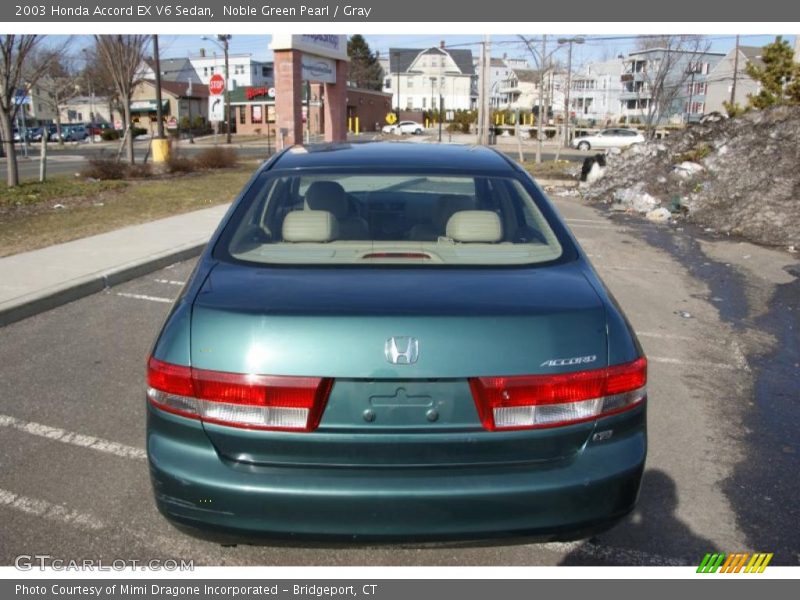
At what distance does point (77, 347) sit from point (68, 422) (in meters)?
1.52

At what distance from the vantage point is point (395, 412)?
2.25 m

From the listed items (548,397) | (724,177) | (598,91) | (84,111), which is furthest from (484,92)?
(84,111)

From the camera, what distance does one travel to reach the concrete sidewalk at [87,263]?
661 cm

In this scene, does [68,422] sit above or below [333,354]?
below

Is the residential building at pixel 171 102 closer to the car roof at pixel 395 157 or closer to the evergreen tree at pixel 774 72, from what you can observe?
the evergreen tree at pixel 774 72

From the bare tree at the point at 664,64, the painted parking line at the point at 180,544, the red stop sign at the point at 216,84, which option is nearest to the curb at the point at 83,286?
the painted parking line at the point at 180,544

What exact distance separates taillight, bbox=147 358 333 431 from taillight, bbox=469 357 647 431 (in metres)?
0.51

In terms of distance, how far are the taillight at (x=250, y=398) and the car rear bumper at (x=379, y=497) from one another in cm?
8

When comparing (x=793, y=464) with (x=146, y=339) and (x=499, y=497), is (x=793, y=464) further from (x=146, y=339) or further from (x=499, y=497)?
(x=146, y=339)

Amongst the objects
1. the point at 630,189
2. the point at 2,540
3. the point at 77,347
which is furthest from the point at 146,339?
the point at 630,189

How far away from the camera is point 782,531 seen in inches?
126

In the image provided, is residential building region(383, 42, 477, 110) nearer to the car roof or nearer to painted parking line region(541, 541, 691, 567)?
the car roof

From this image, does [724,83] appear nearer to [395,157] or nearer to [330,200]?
[395,157]

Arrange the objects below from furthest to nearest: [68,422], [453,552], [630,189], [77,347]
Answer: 1. [630,189]
2. [77,347]
3. [68,422]
4. [453,552]
